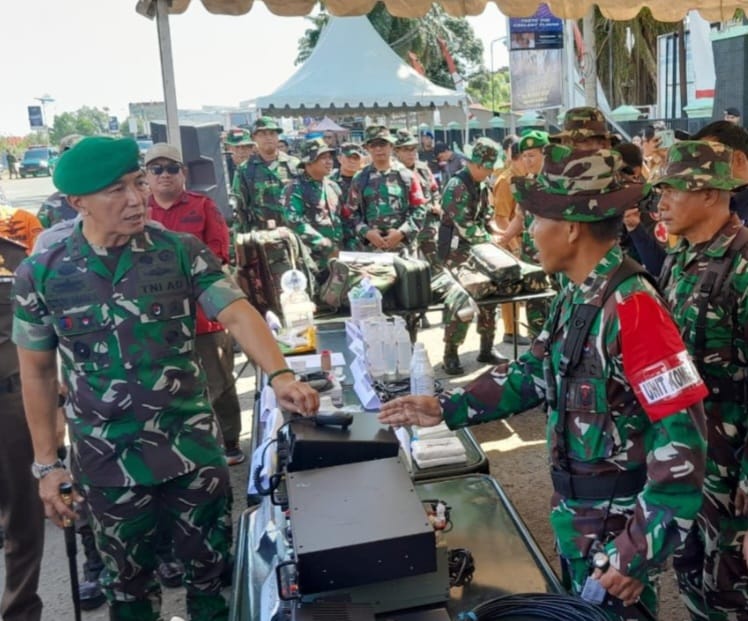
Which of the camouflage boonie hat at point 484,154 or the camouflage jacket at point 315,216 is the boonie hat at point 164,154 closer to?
the camouflage jacket at point 315,216

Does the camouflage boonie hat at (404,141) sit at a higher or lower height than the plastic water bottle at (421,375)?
higher

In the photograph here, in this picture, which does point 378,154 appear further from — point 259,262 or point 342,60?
point 342,60

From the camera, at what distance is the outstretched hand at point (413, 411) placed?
189 centimetres

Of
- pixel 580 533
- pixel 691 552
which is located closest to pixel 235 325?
pixel 580 533

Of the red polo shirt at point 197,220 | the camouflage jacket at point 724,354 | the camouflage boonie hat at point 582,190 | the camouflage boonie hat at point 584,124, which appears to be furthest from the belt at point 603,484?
the camouflage boonie hat at point 584,124

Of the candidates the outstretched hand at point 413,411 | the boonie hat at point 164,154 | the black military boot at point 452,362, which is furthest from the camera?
the black military boot at point 452,362

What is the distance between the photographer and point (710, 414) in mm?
2213

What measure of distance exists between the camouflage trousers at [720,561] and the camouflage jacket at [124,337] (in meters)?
1.69

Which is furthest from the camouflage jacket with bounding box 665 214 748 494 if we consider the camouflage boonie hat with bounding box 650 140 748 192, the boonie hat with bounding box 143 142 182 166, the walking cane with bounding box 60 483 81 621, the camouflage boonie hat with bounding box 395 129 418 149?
the camouflage boonie hat with bounding box 395 129 418 149

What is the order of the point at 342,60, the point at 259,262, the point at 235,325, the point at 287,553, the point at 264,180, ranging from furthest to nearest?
the point at 342,60, the point at 264,180, the point at 259,262, the point at 235,325, the point at 287,553

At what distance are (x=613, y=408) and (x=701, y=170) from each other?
105 cm

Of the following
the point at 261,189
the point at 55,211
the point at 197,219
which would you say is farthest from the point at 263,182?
the point at 197,219

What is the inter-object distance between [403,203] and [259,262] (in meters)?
2.13

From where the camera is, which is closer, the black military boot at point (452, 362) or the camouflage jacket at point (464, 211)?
the black military boot at point (452, 362)
